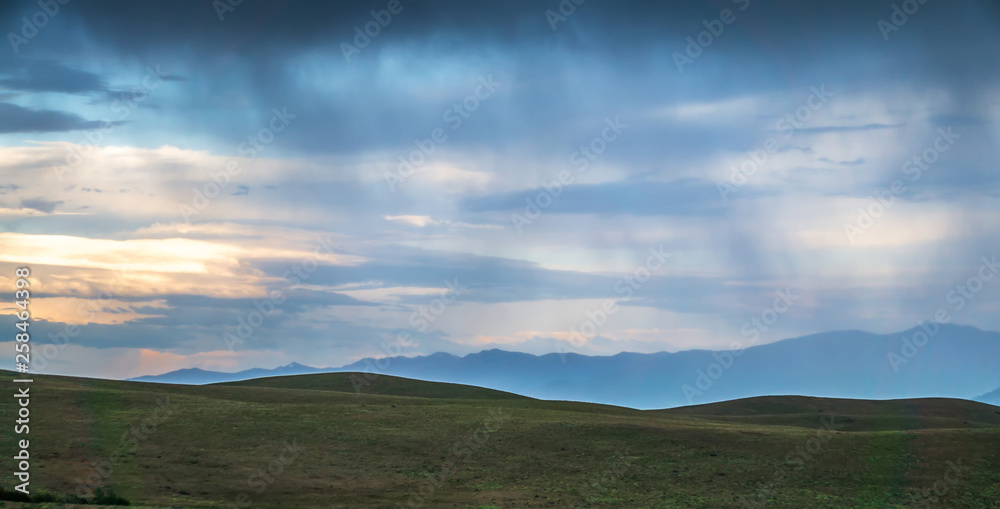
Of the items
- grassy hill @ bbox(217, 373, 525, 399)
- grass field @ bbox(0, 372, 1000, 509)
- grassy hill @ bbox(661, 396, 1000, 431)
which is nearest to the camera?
grass field @ bbox(0, 372, 1000, 509)

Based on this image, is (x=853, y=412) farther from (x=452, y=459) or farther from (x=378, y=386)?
(x=452, y=459)

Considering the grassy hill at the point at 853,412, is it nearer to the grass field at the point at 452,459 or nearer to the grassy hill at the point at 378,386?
the grassy hill at the point at 378,386

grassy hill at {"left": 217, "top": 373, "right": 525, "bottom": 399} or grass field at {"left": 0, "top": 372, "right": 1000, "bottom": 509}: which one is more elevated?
grassy hill at {"left": 217, "top": 373, "right": 525, "bottom": 399}

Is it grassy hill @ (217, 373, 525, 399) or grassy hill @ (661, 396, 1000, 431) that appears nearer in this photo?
grassy hill @ (661, 396, 1000, 431)

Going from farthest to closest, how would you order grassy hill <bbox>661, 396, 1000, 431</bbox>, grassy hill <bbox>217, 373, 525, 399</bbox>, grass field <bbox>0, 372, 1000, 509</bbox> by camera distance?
grassy hill <bbox>217, 373, 525, 399</bbox> < grassy hill <bbox>661, 396, 1000, 431</bbox> < grass field <bbox>0, 372, 1000, 509</bbox>

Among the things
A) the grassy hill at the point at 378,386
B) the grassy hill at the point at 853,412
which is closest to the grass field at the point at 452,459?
the grassy hill at the point at 853,412

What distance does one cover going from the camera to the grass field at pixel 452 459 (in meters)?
36.0

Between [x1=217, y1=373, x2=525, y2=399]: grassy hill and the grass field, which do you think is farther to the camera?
[x1=217, y1=373, x2=525, y2=399]: grassy hill

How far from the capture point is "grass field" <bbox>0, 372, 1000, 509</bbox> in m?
36.0

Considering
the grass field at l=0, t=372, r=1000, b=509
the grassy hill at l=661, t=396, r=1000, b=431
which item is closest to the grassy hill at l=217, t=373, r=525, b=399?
the grassy hill at l=661, t=396, r=1000, b=431

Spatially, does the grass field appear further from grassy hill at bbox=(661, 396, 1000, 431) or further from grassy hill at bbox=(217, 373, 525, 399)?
grassy hill at bbox=(217, 373, 525, 399)

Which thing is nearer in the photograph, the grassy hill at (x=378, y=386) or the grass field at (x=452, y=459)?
the grass field at (x=452, y=459)

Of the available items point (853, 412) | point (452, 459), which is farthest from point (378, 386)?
point (853, 412)

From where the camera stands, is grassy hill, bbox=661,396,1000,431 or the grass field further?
grassy hill, bbox=661,396,1000,431
